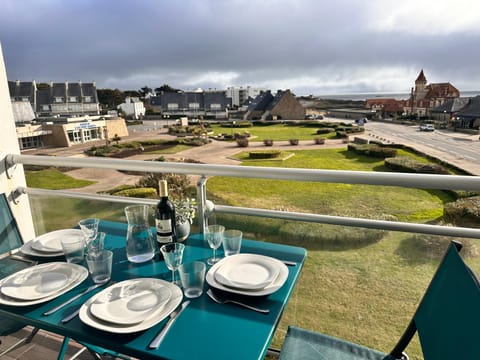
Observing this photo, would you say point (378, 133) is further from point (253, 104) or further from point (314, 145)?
point (253, 104)

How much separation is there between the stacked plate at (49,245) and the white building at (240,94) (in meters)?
43.6

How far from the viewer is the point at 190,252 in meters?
1.09

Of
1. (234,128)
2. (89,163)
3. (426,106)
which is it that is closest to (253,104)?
(234,128)

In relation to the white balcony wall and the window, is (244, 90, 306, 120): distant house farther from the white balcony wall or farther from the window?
the white balcony wall

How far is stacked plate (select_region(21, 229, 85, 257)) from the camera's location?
1100 mm

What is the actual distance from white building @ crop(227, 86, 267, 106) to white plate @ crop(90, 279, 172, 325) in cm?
4405

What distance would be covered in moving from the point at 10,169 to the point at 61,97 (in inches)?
1166

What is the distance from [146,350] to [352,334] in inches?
39.8

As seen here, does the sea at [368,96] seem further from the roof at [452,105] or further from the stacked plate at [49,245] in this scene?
the stacked plate at [49,245]

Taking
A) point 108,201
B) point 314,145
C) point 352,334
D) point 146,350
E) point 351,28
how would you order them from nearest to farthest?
point 146,350, point 352,334, point 108,201, point 314,145, point 351,28

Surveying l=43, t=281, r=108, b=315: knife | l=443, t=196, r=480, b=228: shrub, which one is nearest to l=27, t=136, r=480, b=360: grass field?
l=43, t=281, r=108, b=315: knife

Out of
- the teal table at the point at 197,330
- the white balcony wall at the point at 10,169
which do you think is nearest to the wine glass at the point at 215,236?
the teal table at the point at 197,330

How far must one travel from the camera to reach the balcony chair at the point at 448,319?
66 centimetres

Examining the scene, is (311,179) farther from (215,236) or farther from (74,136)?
(74,136)
